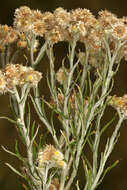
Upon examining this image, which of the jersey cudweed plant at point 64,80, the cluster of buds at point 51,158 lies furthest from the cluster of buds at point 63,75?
the cluster of buds at point 51,158

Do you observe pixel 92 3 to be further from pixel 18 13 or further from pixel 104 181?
pixel 104 181

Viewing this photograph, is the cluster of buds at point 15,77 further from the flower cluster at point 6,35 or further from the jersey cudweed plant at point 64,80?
the flower cluster at point 6,35

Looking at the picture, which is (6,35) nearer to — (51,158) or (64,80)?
(64,80)

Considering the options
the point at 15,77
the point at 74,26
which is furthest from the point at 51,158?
the point at 74,26

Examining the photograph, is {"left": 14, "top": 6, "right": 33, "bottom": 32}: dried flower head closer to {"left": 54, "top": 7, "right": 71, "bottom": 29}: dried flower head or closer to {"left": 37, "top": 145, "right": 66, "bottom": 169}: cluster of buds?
{"left": 54, "top": 7, "right": 71, "bottom": 29}: dried flower head

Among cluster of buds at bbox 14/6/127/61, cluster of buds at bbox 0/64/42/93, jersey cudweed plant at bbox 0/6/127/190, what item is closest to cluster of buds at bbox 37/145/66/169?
jersey cudweed plant at bbox 0/6/127/190
